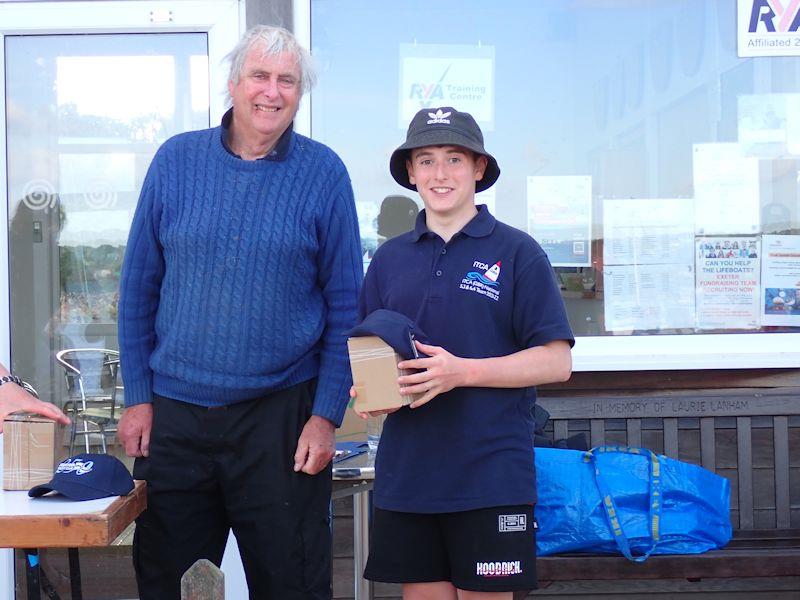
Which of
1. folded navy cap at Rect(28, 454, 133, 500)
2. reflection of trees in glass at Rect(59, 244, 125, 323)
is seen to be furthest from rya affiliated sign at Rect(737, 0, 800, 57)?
folded navy cap at Rect(28, 454, 133, 500)

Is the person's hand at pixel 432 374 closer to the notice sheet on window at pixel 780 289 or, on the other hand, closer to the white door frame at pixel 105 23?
the white door frame at pixel 105 23

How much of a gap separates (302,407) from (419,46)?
1.97m

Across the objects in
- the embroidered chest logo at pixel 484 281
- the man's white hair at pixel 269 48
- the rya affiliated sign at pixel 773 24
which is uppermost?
the rya affiliated sign at pixel 773 24

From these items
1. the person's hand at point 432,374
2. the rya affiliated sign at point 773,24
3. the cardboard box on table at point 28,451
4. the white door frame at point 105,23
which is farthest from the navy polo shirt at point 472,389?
the rya affiliated sign at point 773,24

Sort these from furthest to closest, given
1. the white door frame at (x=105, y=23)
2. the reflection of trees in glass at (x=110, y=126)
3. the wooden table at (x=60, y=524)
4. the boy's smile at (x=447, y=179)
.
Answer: the reflection of trees in glass at (x=110, y=126), the white door frame at (x=105, y=23), the boy's smile at (x=447, y=179), the wooden table at (x=60, y=524)

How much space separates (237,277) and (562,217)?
6.17 feet

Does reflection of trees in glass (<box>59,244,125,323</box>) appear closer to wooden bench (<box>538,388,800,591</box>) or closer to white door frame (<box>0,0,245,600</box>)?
white door frame (<box>0,0,245,600</box>)

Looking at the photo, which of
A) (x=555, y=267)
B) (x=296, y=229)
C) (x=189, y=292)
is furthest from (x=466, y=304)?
(x=555, y=267)

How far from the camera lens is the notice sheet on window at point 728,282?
400 cm

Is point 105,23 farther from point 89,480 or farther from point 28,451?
point 89,480

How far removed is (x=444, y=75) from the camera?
4.00m

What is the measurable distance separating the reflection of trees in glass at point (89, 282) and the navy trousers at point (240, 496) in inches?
59.4

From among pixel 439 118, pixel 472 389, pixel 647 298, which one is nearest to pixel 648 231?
pixel 647 298

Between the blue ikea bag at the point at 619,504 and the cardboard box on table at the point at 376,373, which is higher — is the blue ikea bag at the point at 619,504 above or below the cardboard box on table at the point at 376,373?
below
